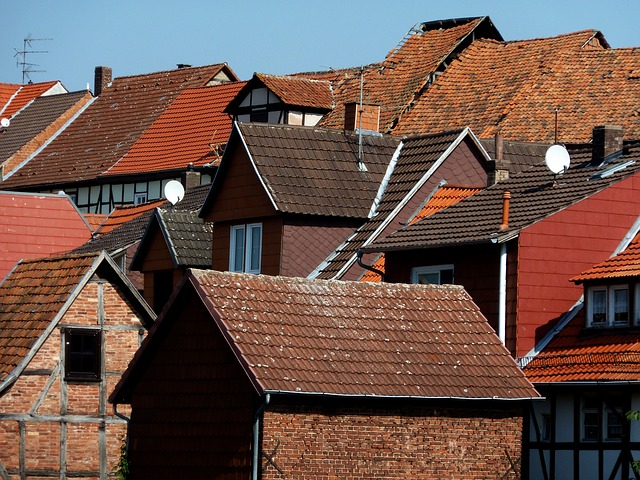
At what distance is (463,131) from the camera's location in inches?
1540

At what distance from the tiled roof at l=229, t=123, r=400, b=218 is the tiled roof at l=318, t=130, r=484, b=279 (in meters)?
0.33

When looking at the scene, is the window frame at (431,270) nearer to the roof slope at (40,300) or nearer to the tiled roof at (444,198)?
the tiled roof at (444,198)

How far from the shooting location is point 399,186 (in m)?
39.1

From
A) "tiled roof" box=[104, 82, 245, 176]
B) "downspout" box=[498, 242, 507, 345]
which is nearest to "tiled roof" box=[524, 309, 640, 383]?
"downspout" box=[498, 242, 507, 345]

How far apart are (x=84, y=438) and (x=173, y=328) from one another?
8.22m

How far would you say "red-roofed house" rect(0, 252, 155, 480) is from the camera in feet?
119

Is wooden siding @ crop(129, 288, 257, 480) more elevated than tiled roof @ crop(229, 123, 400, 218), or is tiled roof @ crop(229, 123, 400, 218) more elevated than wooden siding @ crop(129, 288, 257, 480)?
tiled roof @ crop(229, 123, 400, 218)

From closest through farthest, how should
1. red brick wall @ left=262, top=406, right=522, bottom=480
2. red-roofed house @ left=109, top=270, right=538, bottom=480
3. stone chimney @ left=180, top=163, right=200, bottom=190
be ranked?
red brick wall @ left=262, top=406, right=522, bottom=480 → red-roofed house @ left=109, top=270, right=538, bottom=480 → stone chimney @ left=180, top=163, right=200, bottom=190

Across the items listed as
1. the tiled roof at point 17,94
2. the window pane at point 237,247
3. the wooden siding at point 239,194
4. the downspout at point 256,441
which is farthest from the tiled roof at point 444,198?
the tiled roof at point 17,94

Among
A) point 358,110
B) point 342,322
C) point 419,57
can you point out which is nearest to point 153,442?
point 342,322

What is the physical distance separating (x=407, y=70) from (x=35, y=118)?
72.0ft

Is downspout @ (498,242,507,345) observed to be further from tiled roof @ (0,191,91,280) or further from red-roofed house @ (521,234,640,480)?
tiled roof @ (0,191,91,280)

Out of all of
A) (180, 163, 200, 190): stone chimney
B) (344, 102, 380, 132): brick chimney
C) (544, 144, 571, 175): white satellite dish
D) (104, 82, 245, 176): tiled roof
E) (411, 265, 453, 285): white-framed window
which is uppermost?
(104, 82, 245, 176): tiled roof

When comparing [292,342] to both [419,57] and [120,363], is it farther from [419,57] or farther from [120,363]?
[419,57]
